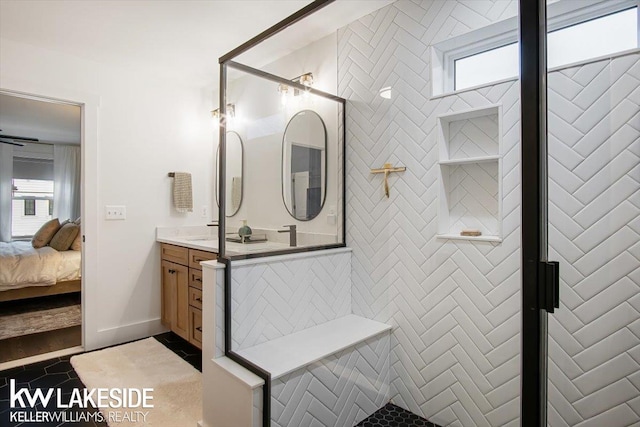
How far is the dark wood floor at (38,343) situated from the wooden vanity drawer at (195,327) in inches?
42.3

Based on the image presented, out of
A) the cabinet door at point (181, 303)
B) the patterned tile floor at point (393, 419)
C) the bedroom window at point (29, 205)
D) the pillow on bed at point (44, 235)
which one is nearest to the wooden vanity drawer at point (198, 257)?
the cabinet door at point (181, 303)

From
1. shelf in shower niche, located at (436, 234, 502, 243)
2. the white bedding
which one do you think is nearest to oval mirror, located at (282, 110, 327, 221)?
shelf in shower niche, located at (436, 234, 502, 243)

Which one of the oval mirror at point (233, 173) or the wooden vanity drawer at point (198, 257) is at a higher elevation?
the oval mirror at point (233, 173)

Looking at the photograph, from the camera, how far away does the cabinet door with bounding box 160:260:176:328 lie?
317 centimetres

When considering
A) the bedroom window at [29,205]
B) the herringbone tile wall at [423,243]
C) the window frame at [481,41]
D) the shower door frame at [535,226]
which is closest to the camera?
the shower door frame at [535,226]

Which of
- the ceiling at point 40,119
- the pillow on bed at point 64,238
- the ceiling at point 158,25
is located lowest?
the pillow on bed at point 64,238

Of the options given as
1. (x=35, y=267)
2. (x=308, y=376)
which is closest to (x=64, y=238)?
(x=35, y=267)

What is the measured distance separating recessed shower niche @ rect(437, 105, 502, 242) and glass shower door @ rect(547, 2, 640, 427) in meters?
0.61

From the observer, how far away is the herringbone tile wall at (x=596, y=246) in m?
1.05

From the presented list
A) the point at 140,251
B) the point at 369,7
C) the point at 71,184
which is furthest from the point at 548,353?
the point at 71,184

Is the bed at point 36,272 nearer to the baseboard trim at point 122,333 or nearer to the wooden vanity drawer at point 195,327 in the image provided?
the baseboard trim at point 122,333

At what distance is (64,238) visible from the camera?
186 inches

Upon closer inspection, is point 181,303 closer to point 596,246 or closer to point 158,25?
point 158,25

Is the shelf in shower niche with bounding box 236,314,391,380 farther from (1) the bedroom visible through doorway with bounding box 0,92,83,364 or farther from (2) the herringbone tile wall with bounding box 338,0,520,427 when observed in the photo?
(1) the bedroom visible through doorway with bounding box 0,92,83,364
